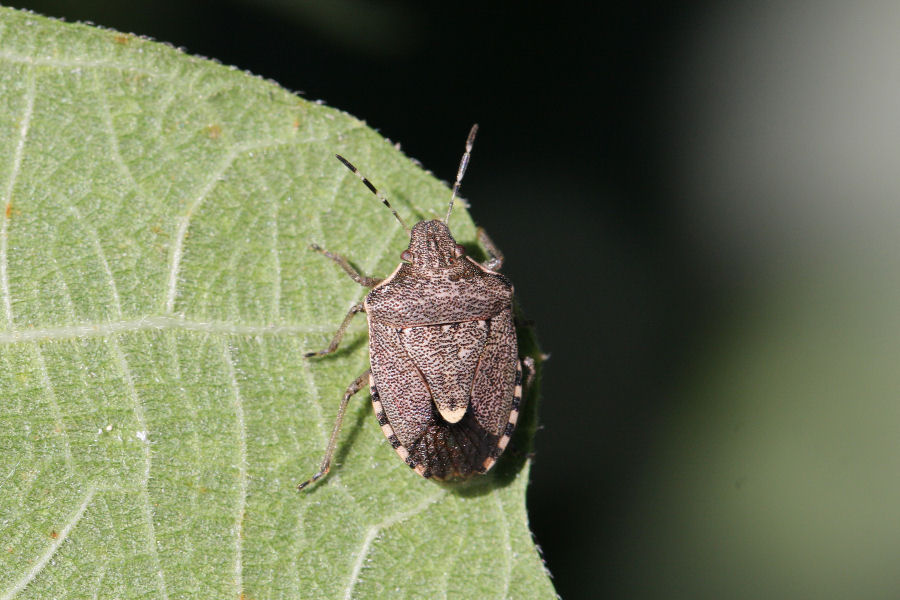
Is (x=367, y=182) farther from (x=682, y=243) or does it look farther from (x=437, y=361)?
(x=682, y=243)

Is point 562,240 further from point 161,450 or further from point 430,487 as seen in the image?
point 161,450

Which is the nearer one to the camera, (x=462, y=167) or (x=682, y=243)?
(x=462, y=167)

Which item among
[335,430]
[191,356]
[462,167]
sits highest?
[462,167]

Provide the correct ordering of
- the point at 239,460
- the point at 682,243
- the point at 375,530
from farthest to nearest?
the point at 682,243 → the point at 375,530 → the point at 239,460

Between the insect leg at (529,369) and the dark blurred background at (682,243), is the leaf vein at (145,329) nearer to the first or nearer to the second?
the insect leg at (529,369)

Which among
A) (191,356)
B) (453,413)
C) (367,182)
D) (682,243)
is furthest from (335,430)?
(682,243)

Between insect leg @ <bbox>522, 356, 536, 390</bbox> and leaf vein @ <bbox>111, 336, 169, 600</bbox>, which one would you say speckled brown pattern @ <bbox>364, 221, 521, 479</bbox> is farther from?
leaf vein @ <bbox>111, 336, 169, 600</bbox>

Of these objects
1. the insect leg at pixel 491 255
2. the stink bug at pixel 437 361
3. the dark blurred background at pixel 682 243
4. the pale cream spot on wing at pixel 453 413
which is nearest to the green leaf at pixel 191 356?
the stink bug at pixel 437 361

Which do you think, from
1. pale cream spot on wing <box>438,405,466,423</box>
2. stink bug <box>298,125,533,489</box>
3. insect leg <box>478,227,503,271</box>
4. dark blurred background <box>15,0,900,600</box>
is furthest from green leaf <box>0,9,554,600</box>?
dark blurred background <box>15,0,900,600</box>
